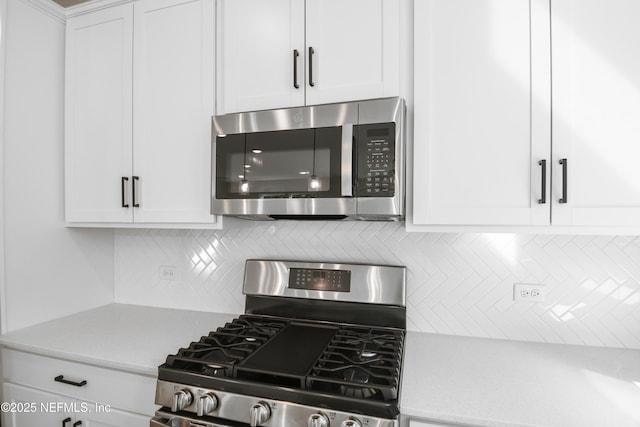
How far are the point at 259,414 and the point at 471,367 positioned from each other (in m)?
0.73

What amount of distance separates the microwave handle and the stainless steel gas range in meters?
0.46

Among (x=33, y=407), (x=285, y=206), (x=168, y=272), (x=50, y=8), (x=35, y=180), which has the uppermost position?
(x=50, y=8)

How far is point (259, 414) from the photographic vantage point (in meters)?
0.99

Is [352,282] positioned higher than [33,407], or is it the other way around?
[352,282]

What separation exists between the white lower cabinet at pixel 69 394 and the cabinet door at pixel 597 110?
1617 mm

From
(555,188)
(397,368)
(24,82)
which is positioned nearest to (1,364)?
(24,82)

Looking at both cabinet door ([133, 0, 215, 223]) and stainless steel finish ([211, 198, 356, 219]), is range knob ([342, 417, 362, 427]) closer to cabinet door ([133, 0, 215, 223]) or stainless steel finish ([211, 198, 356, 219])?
stainless steel finish ([211, 198, 356, 219])

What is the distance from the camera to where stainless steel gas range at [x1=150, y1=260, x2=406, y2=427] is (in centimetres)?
98

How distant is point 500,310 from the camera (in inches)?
58.1

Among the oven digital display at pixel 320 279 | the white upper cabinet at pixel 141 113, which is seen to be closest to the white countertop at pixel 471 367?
the oven digital display at pixel 320 279

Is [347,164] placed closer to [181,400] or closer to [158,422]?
[181,400]

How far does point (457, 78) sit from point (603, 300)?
3.41ft

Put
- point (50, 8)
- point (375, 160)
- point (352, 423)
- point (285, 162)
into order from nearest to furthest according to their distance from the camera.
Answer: point (352, 423) → point (375, 160) → point (285, 162) → point (50, 8)

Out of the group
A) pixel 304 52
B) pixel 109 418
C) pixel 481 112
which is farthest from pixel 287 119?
pixel 109 418
